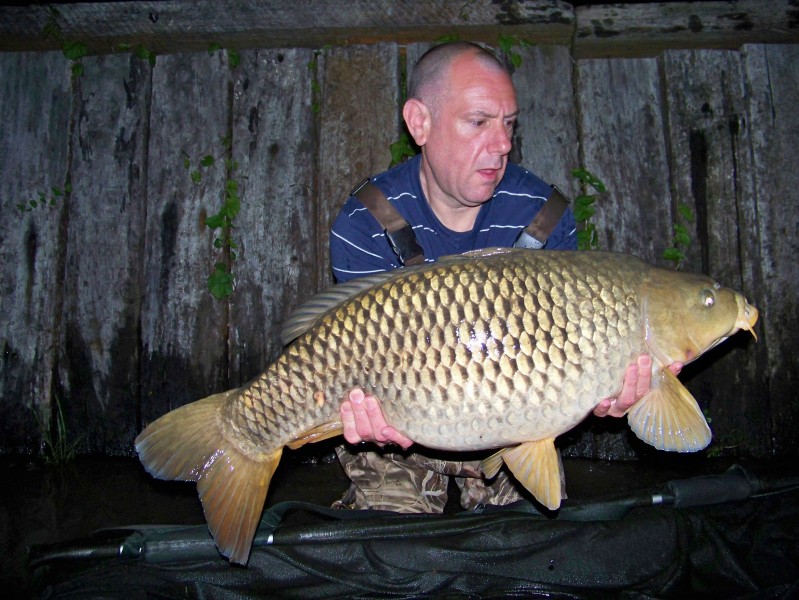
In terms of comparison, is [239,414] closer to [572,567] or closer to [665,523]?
[572,567]

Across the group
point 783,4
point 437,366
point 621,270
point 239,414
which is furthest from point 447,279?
point 783,4

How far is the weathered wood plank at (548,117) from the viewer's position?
2479 mm

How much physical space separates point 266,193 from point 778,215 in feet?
6.21

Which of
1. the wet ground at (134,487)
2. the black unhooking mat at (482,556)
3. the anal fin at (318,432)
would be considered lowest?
the wet ground at (134,487)

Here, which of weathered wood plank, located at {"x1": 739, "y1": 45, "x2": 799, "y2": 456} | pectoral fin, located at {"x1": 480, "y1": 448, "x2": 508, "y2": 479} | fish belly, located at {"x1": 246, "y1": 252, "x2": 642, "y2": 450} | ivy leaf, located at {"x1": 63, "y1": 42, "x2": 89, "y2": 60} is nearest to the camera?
fish belly, located at {"x1": 246, "y1": 252, "x2": 642, "y2": 450}

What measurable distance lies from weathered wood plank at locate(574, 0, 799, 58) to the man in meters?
0.76

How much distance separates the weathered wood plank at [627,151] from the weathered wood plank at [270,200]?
107cm

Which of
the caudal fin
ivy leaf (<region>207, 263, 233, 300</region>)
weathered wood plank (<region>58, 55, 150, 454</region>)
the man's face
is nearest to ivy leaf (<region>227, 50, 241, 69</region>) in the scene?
weathered wood plank (<region>58, 55, 150, 454</region>)

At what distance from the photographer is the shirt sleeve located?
2.03 meters

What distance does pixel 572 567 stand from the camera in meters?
1.54

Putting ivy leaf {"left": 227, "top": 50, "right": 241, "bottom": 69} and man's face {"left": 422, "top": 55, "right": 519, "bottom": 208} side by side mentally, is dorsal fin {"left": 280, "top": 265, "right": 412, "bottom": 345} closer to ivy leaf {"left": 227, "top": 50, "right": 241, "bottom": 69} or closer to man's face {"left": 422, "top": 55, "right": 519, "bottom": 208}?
man's face {"left": 422, "top": 55, "right": 519, "bottom": 208}

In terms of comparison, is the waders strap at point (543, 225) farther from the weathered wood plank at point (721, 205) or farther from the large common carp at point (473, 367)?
the weathered wood plank at point (721, 205)

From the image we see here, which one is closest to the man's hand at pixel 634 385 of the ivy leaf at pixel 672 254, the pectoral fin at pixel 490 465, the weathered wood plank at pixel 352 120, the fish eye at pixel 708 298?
the fish eye at pixel 708 298

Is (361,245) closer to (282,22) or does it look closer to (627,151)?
(282,22)
